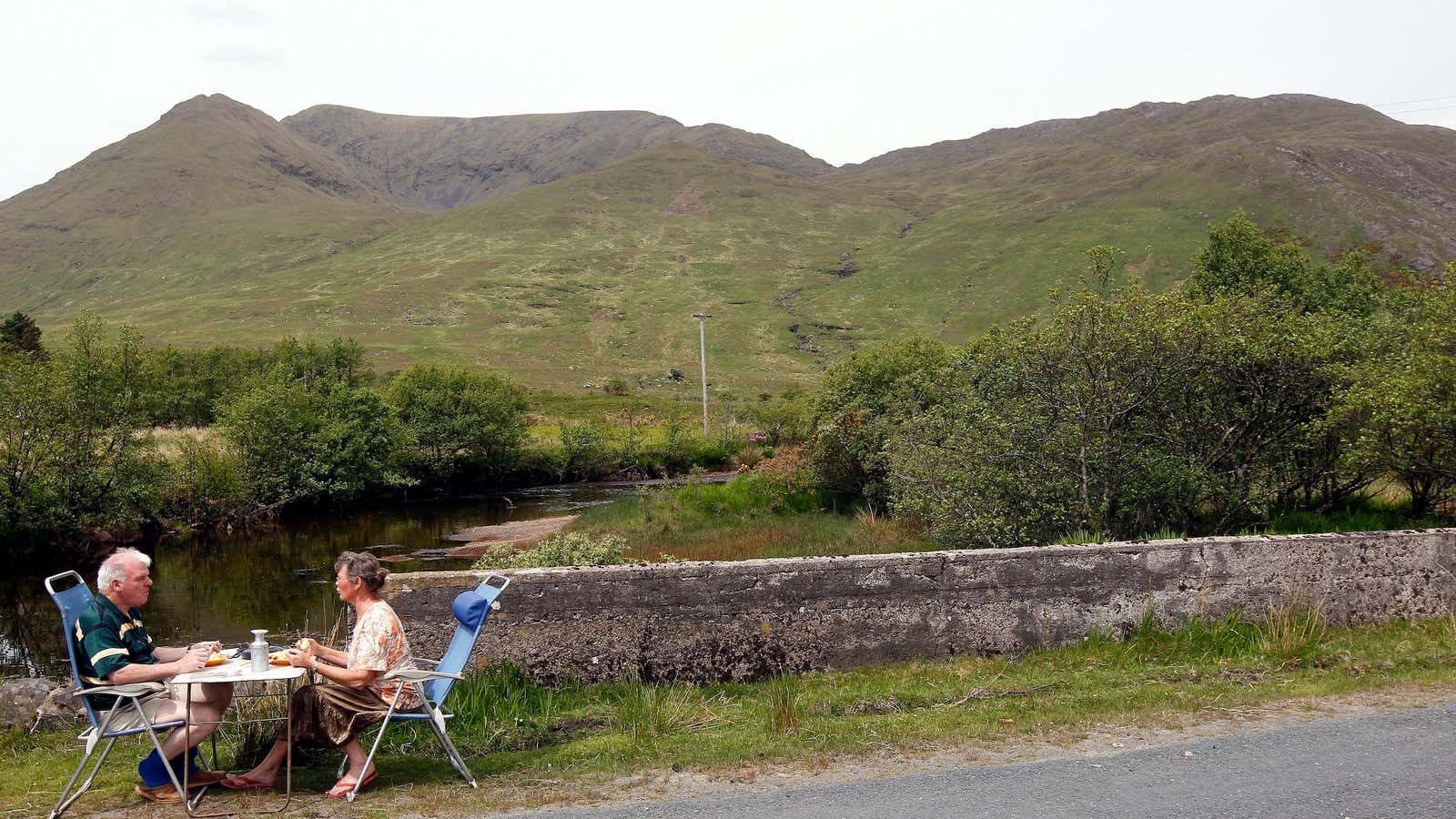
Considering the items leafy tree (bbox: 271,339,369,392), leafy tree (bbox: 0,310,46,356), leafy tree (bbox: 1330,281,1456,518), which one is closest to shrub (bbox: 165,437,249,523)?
leafy tree (bbox: 0,310,46,356)

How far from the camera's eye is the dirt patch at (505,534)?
2694 cm

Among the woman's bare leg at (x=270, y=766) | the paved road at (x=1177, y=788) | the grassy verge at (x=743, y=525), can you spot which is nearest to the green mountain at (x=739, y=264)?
the grassy verge at (x=743, y=525)

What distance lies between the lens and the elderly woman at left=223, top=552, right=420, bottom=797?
19.5 ft

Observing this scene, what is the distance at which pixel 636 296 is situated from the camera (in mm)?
135625

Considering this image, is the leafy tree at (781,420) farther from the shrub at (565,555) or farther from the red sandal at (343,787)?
the red sandal at (343,787)

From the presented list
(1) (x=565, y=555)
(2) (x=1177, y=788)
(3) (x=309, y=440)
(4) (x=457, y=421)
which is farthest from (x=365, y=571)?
(4) (x=457, y=421)

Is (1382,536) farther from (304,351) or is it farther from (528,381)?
(528,381)

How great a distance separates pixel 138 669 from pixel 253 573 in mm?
20876

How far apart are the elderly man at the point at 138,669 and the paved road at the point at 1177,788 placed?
2.41 m

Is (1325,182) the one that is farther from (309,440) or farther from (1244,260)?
(309,440)

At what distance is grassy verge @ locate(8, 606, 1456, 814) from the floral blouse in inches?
21.3

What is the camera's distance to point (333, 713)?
601 cm

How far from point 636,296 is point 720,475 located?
9315 cm

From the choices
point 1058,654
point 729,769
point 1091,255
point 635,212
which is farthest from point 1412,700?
point 635,212
